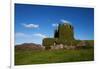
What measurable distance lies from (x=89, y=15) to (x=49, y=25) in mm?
560

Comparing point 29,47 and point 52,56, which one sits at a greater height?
point 29,47

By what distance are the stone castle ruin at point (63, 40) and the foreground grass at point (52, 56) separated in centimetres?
6

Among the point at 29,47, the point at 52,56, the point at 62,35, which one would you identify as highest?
the point at 62,35

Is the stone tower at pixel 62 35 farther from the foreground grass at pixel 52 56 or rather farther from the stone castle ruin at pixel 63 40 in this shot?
the foreground grass at pixel 52 56

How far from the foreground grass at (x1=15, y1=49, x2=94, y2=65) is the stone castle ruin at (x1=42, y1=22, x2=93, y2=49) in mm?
62

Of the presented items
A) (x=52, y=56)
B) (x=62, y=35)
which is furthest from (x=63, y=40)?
(x=52, y=56)

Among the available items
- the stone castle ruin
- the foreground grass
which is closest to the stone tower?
the stone castle ruin

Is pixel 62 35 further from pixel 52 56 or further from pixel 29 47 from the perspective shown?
pixel 29 47

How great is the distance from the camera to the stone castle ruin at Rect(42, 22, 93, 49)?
7.70ft

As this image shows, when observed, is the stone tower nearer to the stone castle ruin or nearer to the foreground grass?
the stone castle ruin

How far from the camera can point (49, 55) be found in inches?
92.1

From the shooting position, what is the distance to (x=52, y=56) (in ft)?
7.72

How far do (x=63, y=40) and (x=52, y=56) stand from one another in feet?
0.78
